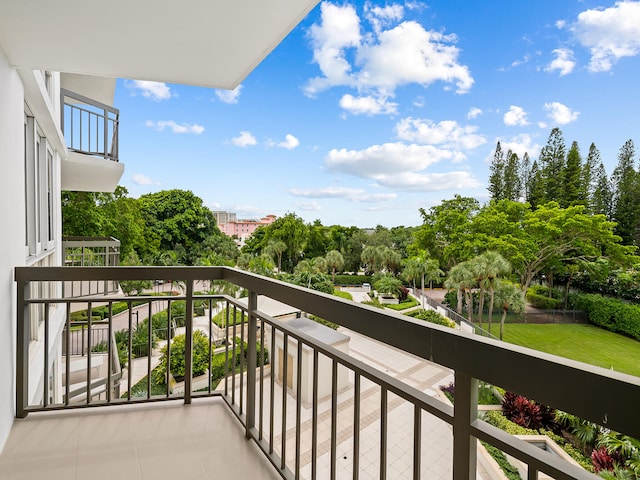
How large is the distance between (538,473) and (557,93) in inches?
1836

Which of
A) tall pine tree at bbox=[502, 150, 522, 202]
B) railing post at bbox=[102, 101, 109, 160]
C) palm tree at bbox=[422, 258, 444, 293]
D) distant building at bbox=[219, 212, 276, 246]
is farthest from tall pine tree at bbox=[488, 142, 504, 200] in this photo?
railing post at bbox=[102, 101, 109, 160]

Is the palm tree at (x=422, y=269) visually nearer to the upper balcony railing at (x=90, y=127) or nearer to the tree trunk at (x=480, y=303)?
the tree trunk at (x=480, y=303)

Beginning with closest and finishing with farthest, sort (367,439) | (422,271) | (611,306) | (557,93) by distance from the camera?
1. (367,439)
2. (611,306)
3. (422,271)
4. (557,93)

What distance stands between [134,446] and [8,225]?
1.24 meters

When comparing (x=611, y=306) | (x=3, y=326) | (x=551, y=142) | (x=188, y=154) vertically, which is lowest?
(x=611, y=306)

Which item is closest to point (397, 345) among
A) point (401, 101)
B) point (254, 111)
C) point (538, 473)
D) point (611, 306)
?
point (538, 473)

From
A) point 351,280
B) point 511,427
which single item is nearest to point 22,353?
point 511,427

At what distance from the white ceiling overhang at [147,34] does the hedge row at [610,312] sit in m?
23.3

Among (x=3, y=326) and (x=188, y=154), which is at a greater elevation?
(x=188, y=154)

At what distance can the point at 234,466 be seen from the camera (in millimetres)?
1521

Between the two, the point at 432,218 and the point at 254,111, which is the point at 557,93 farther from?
the point at 254,111

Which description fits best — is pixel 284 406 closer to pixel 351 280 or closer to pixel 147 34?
pixel 147 34

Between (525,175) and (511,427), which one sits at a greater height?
(525,175)

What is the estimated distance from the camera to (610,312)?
65.9ft
